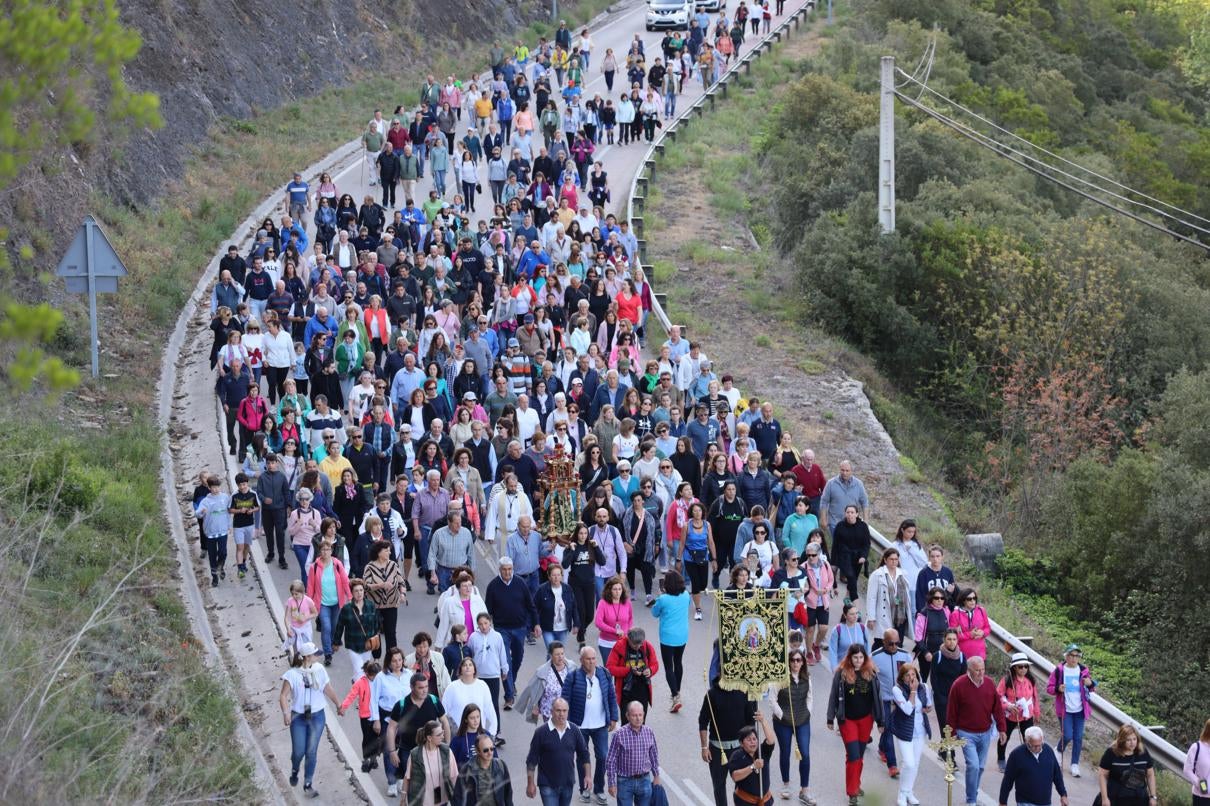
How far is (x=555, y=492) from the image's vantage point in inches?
690

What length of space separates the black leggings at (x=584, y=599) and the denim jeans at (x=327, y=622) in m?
2.28

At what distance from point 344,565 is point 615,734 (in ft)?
13.5

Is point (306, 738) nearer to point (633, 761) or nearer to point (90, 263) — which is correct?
point (633, 761)

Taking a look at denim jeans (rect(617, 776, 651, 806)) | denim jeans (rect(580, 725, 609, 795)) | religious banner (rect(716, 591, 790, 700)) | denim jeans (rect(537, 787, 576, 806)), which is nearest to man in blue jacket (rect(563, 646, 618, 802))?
denim jeans (rect(580, 725, 609, 795))

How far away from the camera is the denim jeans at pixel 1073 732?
1462cm

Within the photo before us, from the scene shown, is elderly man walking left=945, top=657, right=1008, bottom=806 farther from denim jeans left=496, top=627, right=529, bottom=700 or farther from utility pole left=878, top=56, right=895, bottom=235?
utility pole left=878, top=56, right=895, bottom=235

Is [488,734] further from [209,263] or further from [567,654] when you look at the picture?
[209,263]

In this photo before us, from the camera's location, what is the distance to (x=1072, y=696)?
14.5 metres

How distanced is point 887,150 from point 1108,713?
1814 centimetres

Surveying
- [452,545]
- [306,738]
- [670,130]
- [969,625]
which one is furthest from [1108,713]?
[670,130]

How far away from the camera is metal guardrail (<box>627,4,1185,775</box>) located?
1436 cm

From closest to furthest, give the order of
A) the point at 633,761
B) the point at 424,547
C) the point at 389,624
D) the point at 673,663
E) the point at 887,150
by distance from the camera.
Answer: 1. the point at 633,761
2. the point at 673,663
3. the point at 389,624
4. the point at 424,547
5. the point at 887,150

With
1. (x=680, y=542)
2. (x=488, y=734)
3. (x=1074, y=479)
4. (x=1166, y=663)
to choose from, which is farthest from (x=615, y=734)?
(x=1074, y=479)

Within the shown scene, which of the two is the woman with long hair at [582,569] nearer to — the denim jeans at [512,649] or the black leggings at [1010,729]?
the denim jeans at [512,649]
